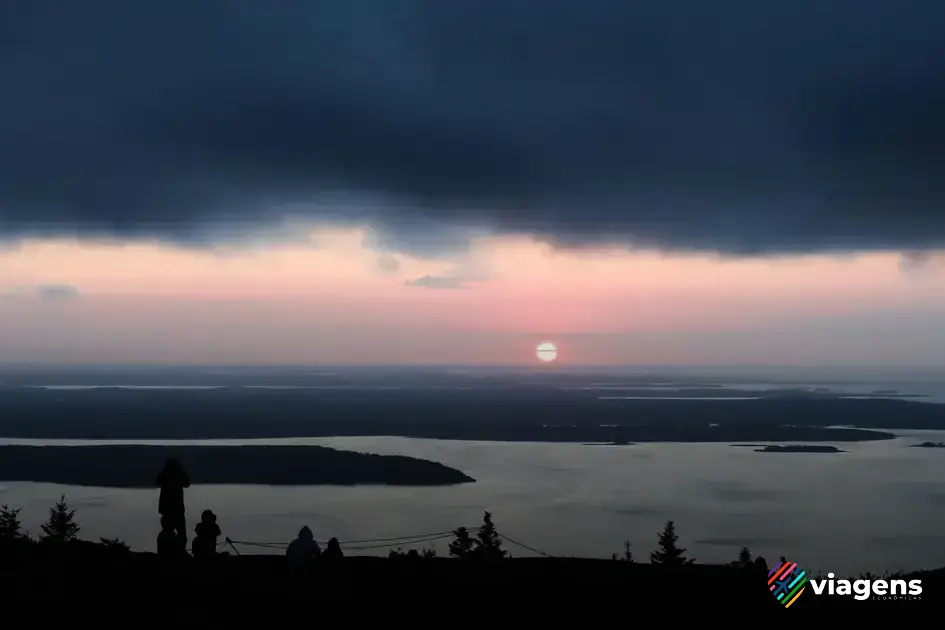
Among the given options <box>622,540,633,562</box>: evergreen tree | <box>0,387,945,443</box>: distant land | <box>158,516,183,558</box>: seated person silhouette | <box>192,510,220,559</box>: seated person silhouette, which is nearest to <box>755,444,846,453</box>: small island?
<box>0,387,945,443</box>: distant land

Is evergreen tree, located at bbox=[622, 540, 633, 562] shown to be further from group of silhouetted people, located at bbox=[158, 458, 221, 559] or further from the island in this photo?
the island

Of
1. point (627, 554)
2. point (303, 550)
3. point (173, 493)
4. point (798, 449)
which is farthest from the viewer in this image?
point (798, 449)

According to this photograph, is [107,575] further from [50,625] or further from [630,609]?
[630,609]

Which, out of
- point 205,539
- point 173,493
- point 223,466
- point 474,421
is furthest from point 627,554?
point 474,421

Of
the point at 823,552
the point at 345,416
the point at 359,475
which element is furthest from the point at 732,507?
the point at 345,416

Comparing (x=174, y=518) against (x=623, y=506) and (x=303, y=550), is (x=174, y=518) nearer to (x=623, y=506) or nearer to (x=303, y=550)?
(x=303, y=550)

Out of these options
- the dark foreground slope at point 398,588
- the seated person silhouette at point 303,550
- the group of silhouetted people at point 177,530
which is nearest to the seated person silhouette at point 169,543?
the group of silhouetted people at point 177,530

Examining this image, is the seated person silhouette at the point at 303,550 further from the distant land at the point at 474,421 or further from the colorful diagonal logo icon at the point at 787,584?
the distant land at the point at 474,421
